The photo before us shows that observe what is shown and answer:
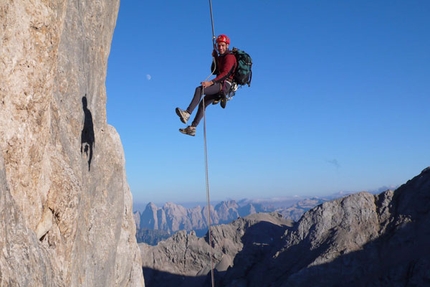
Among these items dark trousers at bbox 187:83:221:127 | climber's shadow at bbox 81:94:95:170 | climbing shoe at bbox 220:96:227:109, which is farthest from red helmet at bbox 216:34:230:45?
climber's shadow at bbox 81:94:95:170

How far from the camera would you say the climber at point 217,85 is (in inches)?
501

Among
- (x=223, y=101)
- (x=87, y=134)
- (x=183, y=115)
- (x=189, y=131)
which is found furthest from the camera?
(x=87, y=134)

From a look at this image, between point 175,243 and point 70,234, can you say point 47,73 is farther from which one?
point 175,243

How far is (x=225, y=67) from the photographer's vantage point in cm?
1288

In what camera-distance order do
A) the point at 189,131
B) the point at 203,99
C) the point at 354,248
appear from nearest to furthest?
the point at 203,99, the point at 189,131, the point at 354,248

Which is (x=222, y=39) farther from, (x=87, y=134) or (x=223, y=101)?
(x=87, y=134)

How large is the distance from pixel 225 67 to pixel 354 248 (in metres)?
63.5

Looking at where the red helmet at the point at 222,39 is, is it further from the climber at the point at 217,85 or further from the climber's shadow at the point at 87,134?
the climber's shadow at the point at 87,134

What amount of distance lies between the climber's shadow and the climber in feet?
19.0

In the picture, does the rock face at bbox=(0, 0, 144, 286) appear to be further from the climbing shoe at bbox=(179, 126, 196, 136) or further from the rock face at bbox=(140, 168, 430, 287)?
the rock face at bbox=(140, 168, 430, 287)

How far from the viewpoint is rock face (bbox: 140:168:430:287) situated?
63.7 meters

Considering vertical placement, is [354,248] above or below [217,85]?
below

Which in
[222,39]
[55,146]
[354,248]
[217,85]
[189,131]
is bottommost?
[354,248]

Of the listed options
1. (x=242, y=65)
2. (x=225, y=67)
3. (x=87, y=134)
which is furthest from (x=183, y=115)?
(x=87, y=134)
